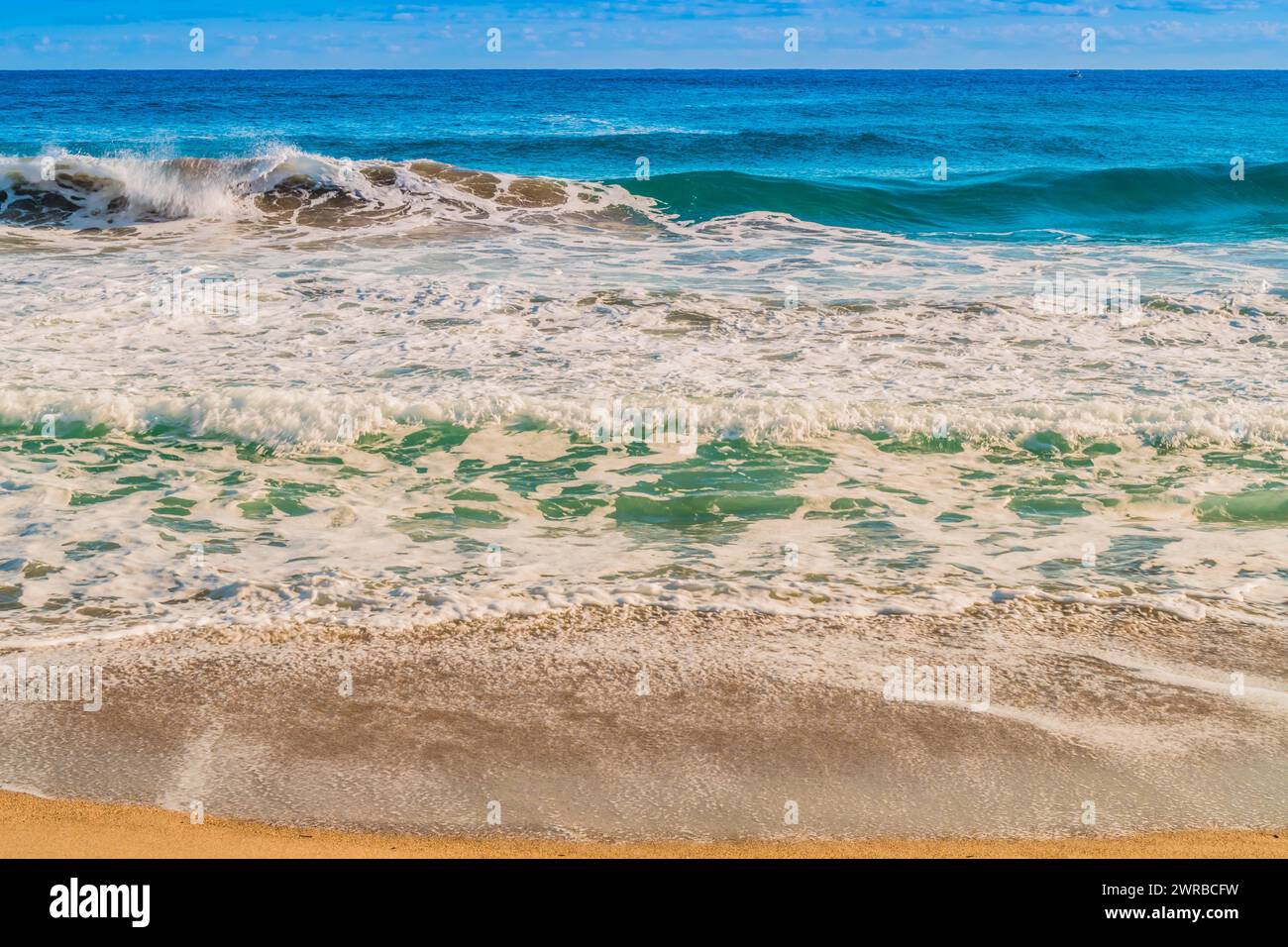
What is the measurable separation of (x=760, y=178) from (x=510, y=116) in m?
23.8

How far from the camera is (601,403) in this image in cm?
797

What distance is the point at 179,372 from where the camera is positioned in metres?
8.67

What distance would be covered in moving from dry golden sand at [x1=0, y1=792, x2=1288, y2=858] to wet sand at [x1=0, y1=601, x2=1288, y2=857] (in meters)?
0.01

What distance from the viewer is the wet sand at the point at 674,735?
3375mm

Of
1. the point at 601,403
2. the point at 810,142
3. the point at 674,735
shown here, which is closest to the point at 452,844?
the point at 674,735

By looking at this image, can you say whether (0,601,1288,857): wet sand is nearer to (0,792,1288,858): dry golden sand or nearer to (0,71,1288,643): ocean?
(0,792,1288,858): dry golden sand

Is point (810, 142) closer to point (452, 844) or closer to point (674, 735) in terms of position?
point (674, 735)

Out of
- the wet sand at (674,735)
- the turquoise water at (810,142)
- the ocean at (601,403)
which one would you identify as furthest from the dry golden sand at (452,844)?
the turquoise water at (810,142)

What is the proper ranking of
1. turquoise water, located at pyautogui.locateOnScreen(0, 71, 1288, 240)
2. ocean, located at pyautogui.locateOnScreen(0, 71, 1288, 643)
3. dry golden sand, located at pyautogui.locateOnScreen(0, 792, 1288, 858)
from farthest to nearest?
turquoise water, located at pyautogui.locateOnScreen(0, 71, 1288, 240)
ocean, located at pyautogui.locateOnScreen(0, 71, 1288, 643)
dry golden sand, located at pyautogui.locateOnScreen(0, 792, 1288, 858)

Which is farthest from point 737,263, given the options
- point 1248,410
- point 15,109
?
point 15,109

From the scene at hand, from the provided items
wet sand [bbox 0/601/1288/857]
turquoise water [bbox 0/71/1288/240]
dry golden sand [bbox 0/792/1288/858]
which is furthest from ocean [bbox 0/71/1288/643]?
dry golden sand [bbox 0/792/1288/858]

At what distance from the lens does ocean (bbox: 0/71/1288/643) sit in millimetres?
5258

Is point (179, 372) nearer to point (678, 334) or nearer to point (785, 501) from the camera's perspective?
point (678, 334)

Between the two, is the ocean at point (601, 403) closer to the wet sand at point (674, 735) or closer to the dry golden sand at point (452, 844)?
the wet sand at point (674, 735)
